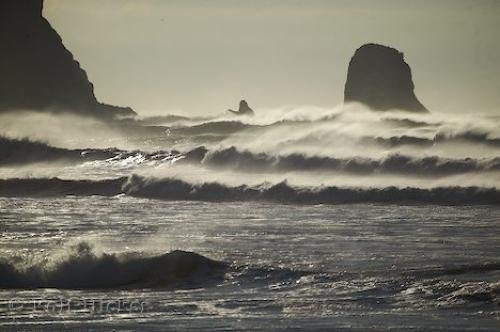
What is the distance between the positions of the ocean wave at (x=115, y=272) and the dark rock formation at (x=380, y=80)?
254 ft

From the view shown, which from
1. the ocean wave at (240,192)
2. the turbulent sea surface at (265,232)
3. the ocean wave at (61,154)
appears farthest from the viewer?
the ocean wave at (61,154)

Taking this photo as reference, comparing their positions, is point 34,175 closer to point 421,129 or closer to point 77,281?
point 421,129

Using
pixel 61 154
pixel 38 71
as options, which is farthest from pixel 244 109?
pixel 61 154

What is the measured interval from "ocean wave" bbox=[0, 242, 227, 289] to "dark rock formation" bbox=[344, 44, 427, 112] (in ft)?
254

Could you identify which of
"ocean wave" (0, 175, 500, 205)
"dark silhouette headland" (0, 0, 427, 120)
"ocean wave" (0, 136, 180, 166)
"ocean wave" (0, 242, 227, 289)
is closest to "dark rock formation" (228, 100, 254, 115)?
"dark silhouette headland" (0, 0, 427, 120)

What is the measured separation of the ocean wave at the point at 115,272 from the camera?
28.2 m

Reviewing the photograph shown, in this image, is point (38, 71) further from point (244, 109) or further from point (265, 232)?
point (265, 232)

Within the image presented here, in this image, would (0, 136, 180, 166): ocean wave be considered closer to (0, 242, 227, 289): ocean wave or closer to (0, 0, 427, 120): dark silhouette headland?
(0, 0, 427, 120): dark silhouette headland

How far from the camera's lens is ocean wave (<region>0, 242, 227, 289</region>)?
2816 cm

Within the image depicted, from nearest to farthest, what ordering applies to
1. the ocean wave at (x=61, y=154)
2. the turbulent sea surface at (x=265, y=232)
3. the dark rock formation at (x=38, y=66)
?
the turbulent sea surface at (x=265, y=232) < the ocean wave at (x=61, y=154) < the dark rock formation at (x=38, y=66)

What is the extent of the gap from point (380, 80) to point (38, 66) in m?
48.2

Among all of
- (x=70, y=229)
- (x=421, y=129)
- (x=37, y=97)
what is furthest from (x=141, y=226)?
(x=37, y=97)

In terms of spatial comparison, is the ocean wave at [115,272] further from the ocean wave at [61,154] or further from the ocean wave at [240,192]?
the ocean wave at [61,154]

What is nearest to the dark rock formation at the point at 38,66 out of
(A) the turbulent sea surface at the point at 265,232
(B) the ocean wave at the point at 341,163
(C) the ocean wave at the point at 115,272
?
(A) the turbulent sea surface at the point at 265,232
